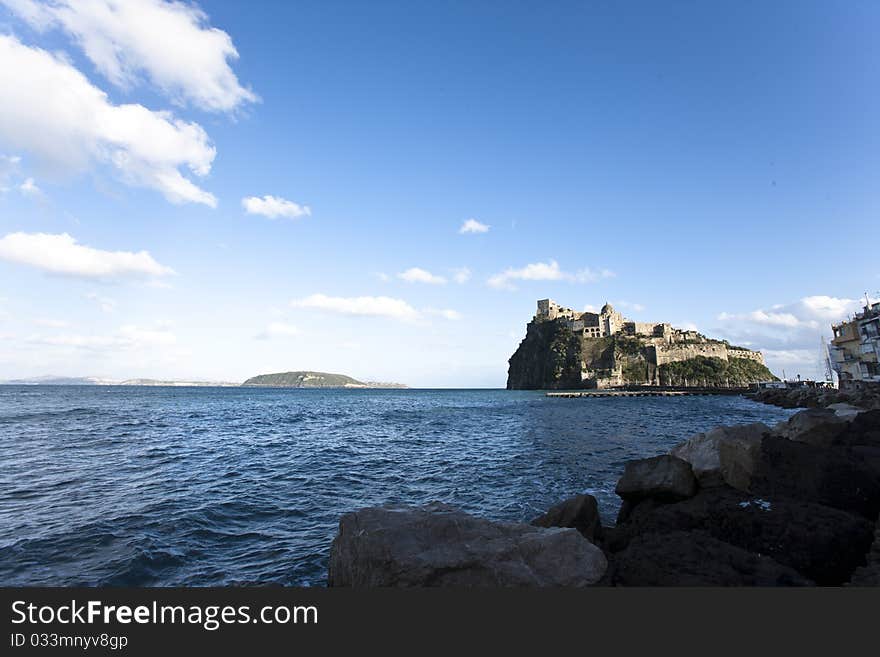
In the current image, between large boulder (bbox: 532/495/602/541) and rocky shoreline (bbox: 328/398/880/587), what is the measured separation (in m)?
0.02

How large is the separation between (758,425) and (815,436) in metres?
4.46

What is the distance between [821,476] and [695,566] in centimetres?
748

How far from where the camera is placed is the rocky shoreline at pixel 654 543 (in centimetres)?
612

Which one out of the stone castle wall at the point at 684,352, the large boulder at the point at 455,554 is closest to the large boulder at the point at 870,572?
the large boulder at the point at 455,554

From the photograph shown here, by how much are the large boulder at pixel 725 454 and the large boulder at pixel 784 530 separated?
190cm

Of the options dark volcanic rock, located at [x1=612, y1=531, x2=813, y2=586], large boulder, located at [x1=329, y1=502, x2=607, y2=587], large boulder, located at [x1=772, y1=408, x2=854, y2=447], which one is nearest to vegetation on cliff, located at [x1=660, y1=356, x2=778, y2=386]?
large boulder, located at [x1=772, y1=408, x2=854, y2=447]

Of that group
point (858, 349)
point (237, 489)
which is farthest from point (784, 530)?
point (858, 349)

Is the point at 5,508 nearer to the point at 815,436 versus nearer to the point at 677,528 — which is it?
the point at 677,528

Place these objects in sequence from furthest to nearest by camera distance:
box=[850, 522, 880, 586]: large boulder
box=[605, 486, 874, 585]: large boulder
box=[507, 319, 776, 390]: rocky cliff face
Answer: box=[507, 319, 776, 390]: rocky cliff face → box=[605, 486, 874, 585]: large boulder → box=[850, 522, 880, 586]: large boulder

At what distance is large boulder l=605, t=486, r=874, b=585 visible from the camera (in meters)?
6.95

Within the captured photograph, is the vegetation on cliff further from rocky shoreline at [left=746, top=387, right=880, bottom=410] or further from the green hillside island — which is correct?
rocky shoreline at [left=746, top=387, right=880, bottom=410]

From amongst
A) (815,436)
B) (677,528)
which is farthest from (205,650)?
(815,436)

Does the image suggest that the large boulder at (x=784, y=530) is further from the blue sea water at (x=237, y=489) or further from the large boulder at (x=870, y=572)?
the blue sea water at (x=237, y=489)

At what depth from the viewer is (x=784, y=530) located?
749cm
